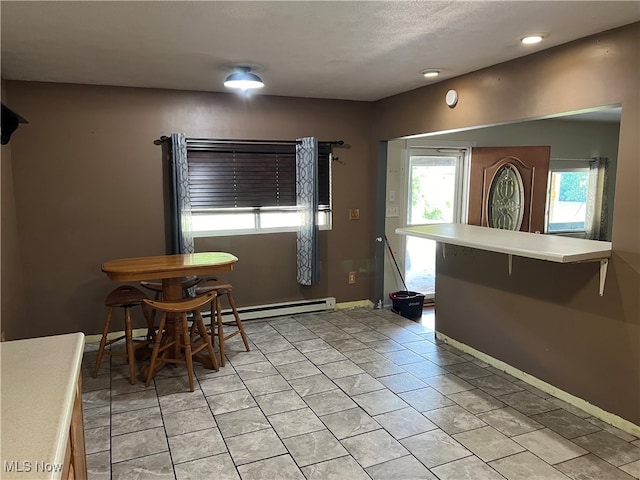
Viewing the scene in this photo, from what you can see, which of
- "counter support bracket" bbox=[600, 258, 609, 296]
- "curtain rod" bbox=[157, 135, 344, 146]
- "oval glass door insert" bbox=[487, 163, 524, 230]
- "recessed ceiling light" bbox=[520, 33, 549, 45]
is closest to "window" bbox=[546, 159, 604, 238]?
"oval glass door insert" bbox=[487, 163, 524, 230]

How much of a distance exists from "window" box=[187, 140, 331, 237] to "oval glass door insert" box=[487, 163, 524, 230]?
1.83 meters

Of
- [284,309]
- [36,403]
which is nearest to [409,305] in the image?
[284,309]

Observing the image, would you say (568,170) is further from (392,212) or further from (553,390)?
(553,390)

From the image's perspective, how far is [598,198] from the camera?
608cm

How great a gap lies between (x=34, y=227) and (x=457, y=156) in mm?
4442

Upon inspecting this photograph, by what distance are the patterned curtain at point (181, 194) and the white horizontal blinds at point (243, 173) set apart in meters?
0.17

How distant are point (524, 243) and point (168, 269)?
7.86 ft

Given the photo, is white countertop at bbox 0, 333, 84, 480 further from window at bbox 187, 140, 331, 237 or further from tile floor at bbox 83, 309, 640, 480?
window at bbox 187, 140, 331, 237

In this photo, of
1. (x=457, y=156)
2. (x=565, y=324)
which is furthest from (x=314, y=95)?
(x=565, y=324)

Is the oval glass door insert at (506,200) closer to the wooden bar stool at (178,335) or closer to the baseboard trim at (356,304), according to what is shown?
the baseboard trim at (356,304)

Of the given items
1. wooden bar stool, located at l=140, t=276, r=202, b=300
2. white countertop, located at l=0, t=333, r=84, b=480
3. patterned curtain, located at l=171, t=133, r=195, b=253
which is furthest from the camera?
patterned curtain, located at l=171, t=133, r=195, b=253

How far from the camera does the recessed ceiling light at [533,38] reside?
2.54 metres

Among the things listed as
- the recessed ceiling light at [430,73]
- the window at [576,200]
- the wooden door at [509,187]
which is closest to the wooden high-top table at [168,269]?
the recessed ceiling light at [430,73]

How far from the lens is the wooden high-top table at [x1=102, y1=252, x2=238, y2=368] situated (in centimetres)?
318
